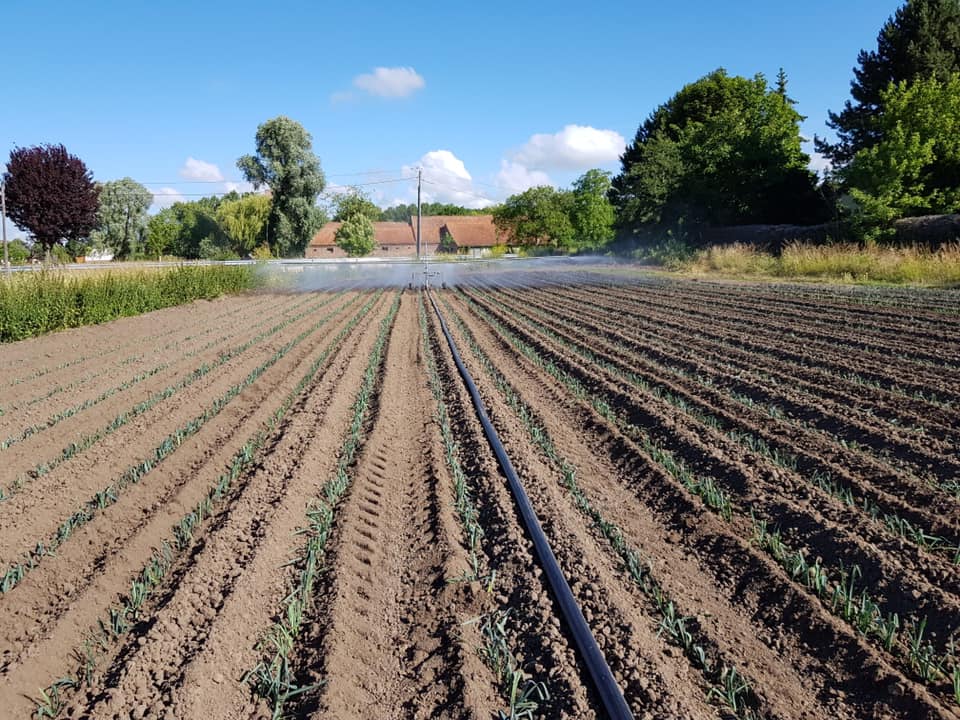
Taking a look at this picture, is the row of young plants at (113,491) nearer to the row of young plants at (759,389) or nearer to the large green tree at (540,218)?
the row of young plants at (759,389)

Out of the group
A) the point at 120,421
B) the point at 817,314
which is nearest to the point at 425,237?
the point at 817,314

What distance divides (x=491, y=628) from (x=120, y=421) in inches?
235

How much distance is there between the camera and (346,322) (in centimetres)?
1695

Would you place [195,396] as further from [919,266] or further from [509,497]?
[919,266]

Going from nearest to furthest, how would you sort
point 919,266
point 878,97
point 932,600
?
point 932,600 < point 919,266 < point 878,97

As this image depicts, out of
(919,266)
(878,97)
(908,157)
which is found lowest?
(919,266)

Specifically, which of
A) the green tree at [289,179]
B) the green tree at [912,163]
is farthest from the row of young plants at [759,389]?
the green tree at [289,179]

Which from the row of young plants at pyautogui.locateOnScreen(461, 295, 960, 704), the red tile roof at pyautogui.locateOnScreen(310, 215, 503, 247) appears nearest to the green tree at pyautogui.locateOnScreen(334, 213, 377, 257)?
the red tile roof at pyautogui.locateOnScreen(310, 215, 503, 247)

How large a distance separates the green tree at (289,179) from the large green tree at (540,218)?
1810cm

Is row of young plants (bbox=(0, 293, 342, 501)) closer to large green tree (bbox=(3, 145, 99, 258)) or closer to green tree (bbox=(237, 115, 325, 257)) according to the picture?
large green tree (bbox=(3, 145, 99, 258))

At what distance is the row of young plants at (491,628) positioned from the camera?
9.81 feet

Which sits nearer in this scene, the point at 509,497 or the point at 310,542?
the point at 310,542

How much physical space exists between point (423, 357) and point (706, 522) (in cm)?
767

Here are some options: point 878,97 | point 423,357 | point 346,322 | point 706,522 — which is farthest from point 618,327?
point 878,97
